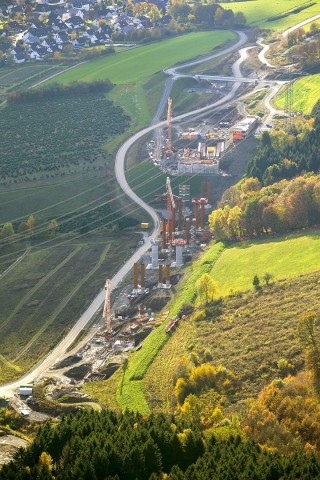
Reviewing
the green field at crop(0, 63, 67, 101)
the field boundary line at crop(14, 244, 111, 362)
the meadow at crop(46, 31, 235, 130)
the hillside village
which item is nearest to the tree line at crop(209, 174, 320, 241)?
the field boundary line at crop(14, 244, 111, 362)

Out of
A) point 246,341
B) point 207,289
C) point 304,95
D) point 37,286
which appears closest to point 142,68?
point 304,95

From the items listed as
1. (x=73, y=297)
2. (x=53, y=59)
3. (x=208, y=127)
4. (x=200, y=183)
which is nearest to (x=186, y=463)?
(x=73, y=297)

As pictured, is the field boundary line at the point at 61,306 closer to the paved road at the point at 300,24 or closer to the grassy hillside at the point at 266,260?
the grassy hillside at the point at 266,260

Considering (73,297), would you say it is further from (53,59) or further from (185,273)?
(53,59)

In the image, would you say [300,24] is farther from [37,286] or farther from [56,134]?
[37,286]

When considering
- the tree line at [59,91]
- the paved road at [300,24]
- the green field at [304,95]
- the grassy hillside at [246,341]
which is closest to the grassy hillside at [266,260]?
the grassy hillside at [246,341]
